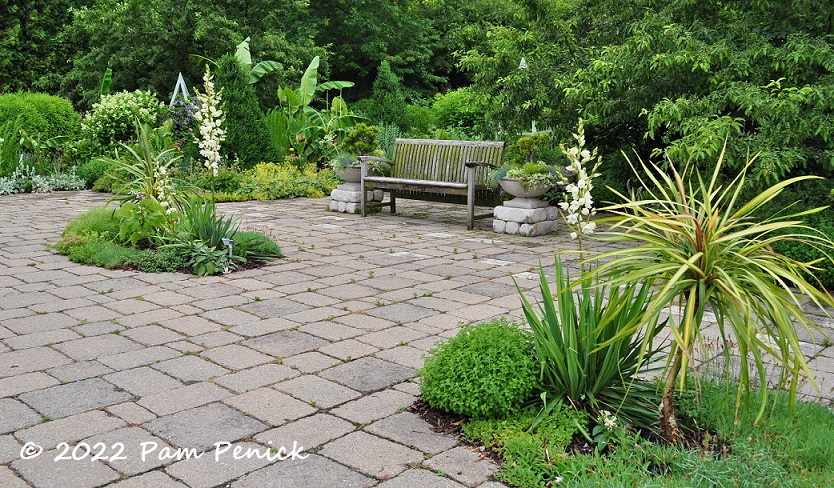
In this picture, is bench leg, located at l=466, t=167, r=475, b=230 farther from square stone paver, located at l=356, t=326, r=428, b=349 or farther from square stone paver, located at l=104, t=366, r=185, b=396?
square stone paver, located at l=104, t=366, r=185, b=396

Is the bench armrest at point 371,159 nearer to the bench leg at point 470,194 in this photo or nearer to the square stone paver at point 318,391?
the bench leg at point 470,194

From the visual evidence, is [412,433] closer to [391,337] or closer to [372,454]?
[372,454]

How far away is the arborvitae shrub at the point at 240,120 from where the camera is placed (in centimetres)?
1308

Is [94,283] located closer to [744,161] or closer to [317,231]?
[317,231]

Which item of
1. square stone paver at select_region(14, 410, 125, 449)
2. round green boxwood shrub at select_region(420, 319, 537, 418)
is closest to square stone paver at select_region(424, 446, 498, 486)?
round green boxwood shrub at select_region(420, 319, 537, 418)

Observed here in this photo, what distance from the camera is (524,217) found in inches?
337

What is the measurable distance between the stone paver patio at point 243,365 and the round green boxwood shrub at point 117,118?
619cm

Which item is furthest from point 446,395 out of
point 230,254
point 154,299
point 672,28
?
point 672,28

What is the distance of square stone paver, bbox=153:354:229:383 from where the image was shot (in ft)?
12.8

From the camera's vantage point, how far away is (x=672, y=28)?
6355 millimetres

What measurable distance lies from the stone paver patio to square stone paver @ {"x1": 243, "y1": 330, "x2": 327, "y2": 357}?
0.02 metres

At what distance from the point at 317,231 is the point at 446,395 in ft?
18.7

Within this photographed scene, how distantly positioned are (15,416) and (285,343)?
153 cm

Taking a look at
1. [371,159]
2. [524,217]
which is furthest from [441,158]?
[524,217]
